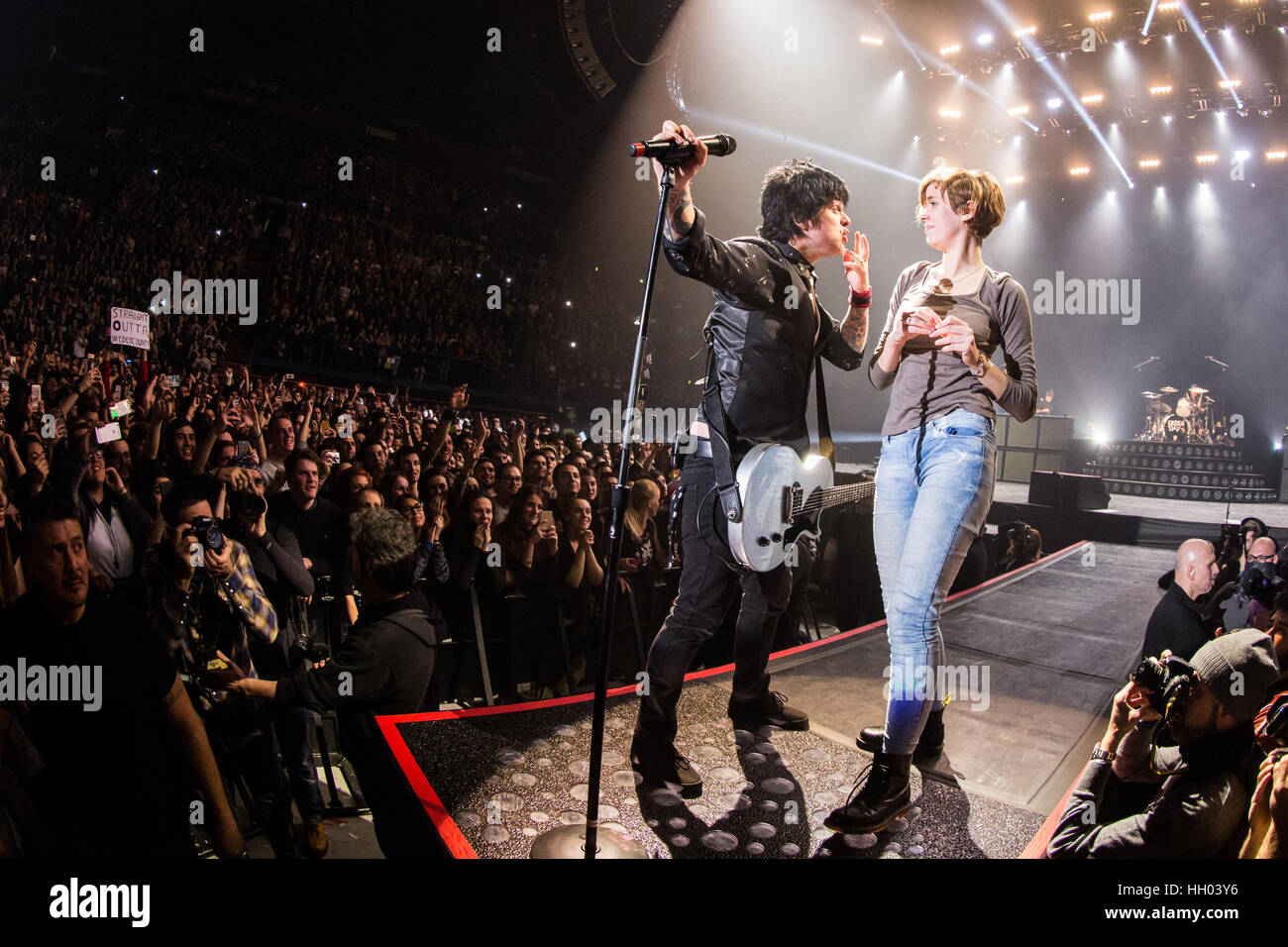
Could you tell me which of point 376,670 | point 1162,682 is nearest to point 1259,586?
point 1162,682

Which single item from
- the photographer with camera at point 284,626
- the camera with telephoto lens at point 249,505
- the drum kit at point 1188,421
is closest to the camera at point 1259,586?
the photographer with camera at point 284,626

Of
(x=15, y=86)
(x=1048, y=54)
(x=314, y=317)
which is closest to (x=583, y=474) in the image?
(x=314, y=317)

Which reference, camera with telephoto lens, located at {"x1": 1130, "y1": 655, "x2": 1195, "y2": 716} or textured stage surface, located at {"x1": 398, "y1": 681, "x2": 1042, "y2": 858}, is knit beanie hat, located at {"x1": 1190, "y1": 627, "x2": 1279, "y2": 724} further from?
textured stage surface, located at {"x1": 398, "y1": 681, "x2": 1042, "y2": 858}

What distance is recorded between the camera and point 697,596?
2.21m

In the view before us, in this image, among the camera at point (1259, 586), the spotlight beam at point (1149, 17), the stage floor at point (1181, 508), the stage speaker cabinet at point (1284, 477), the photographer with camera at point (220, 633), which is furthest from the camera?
the stage speaker cabinet at point (1284, 477)

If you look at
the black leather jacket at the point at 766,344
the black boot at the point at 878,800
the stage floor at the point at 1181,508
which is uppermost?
the black leather jacket at the point at 766,344

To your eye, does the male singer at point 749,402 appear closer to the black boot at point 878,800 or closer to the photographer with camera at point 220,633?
the black boot at point 878,800

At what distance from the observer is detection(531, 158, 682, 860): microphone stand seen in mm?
1729

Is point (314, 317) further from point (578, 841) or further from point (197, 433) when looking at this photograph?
point (578, 841)

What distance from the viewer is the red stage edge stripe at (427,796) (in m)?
1.80

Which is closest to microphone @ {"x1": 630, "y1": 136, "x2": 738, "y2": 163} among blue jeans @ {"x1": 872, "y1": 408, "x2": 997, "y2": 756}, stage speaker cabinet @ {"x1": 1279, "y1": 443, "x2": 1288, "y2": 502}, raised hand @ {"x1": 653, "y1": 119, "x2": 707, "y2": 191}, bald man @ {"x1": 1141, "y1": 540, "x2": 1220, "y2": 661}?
raised hand @ {"x1": 653, "y1": 119, "x2": 707, "y2": 191}

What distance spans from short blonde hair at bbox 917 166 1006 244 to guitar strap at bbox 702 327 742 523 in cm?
81

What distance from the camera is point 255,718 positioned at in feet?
8.18

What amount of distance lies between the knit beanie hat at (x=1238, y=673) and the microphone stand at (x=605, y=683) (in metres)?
1.50
